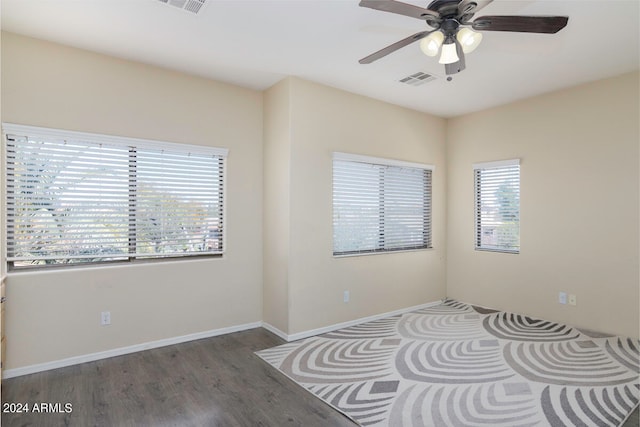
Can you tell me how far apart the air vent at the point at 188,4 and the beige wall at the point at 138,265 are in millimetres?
1200

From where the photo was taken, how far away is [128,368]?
3051 millimetres

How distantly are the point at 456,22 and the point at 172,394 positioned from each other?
3.18m

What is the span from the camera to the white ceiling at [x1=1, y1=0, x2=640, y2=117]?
2.54 m

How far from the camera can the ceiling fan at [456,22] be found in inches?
76.8

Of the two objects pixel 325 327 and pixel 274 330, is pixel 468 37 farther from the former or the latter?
pixel 274 330

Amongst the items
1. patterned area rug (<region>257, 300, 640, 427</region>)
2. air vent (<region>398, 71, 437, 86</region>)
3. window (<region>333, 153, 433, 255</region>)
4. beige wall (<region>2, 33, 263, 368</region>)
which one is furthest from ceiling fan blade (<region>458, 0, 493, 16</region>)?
beige wall (<region>2, 33, 263, 368</region>)

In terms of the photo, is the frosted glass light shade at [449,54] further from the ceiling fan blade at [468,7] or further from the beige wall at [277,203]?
the beige wall at [277,203]

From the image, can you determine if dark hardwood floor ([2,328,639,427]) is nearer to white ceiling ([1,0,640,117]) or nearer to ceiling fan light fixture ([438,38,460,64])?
ceiling fan light fixture ([438,38,460,64])

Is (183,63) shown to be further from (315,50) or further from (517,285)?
(517,285)

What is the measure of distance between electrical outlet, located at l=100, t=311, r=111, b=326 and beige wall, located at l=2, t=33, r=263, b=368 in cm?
3

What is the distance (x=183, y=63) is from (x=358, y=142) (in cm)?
208

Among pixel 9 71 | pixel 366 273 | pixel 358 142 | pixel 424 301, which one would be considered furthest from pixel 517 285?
pixel 9 71

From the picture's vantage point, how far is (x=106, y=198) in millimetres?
3281

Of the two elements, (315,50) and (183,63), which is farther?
(183,63)
